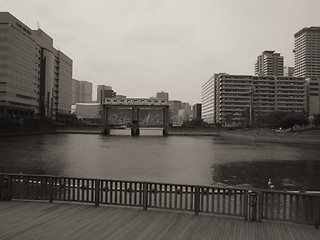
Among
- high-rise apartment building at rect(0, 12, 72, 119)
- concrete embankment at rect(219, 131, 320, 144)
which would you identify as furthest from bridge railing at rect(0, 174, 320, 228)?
high-rise apartment building at rect(0, 12, 72, 119)

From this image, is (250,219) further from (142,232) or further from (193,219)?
(142,232)

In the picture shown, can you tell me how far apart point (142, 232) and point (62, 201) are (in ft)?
15.6

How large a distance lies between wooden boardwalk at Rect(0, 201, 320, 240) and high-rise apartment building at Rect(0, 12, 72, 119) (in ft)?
434

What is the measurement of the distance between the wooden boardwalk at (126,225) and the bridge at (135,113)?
500 feet

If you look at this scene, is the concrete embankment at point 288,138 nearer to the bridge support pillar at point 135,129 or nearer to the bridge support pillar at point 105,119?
the bridge support pillar at point 135,129

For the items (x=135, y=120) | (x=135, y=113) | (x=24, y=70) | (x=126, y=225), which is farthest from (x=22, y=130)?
(x=126, y=225)

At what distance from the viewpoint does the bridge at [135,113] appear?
547 ft

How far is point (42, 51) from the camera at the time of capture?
175 meters

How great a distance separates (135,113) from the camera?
16975 centimetres

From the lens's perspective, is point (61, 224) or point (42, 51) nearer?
point (61, 224)

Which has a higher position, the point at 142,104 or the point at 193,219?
the point at 142,104

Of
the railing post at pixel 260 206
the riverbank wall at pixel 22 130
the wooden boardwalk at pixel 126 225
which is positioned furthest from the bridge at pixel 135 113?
the railing post at pixel 260 206

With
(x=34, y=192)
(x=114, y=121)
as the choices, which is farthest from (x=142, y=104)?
(x=34, y=192)

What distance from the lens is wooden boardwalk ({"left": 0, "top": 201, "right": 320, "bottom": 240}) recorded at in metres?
9.14
